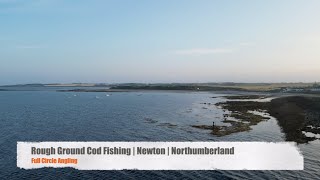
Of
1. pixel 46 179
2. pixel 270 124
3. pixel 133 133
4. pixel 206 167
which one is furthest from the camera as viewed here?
pixel 270 124

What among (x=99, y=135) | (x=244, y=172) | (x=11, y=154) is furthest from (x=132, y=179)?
(x=99, y=135)

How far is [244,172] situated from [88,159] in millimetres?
15643

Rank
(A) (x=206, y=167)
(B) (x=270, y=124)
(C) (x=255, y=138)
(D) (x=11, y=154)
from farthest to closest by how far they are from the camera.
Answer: (B) (x=270, y=124)
(C) (x=255, y=138)
(D) (x=11, y=154)
(A) (x=206, y=167)

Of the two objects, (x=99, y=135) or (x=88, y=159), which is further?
(x=99, y=135)

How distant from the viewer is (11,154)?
37.4m

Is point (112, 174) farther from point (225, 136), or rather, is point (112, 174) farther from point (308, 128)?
point (308, 128)

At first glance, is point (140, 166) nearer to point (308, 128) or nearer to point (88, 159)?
point (88, 159)

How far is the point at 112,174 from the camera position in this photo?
30078 mm

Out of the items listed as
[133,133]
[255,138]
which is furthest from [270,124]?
[133,133]

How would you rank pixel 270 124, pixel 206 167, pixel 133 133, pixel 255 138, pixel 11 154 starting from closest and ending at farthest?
pixel 206 167 → pixel 11 154 → pixel 255 138 → pixel 133 133 → pixel 270 124

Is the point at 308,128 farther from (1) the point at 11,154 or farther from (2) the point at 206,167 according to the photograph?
(1) the point at 11,154

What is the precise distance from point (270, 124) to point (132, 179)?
40.5 metres

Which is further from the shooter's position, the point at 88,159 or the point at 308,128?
the point at 308,128

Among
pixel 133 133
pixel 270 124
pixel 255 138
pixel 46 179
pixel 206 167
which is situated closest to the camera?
pixel 46 179
